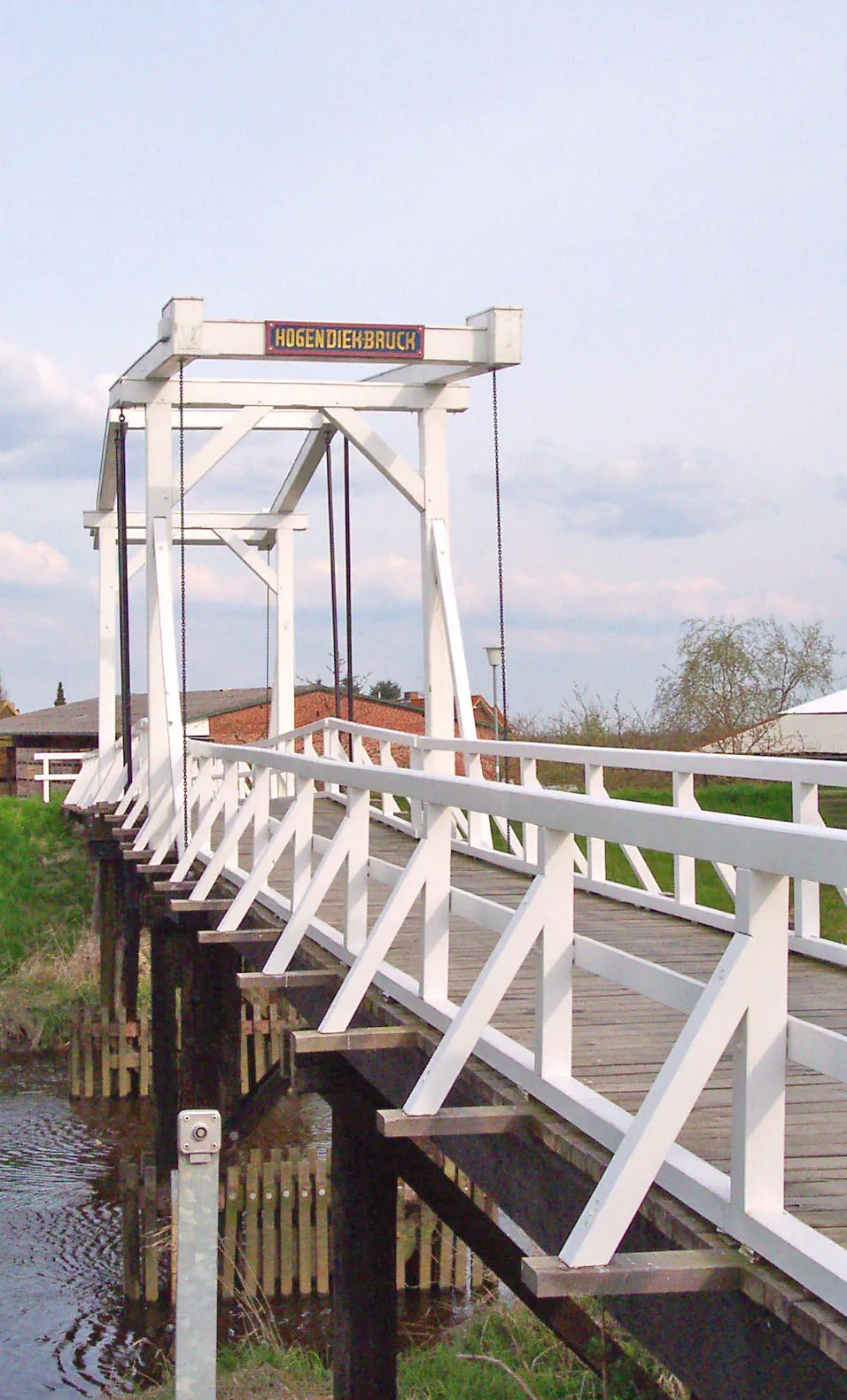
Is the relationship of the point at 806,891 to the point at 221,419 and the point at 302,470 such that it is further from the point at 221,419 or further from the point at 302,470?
the point at 302,470

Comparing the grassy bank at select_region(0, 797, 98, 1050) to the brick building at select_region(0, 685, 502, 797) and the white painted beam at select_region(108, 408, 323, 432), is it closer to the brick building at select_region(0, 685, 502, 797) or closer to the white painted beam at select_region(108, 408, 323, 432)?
the brick building at select_region(0, 685, 502, 797)

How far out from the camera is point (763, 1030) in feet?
9.53

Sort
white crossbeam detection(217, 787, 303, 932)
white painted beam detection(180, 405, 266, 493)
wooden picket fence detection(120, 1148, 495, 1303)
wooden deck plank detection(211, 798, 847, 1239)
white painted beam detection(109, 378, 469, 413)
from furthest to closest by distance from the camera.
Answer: white painted beam detection(109, 378, 469, 413) < white painted beam detection(180, 405, 266, 493) < wooden picket fence detection(120, 1148, 495, 1303) < white crossbeam detection(217, 787, 303, 932) < wooden deck plank detection(211, 798, 847, 1239)

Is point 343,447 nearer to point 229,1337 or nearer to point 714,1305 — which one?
point 229,1337

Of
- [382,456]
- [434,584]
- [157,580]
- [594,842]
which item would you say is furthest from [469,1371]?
[382,456]

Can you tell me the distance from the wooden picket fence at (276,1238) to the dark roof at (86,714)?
879 inches

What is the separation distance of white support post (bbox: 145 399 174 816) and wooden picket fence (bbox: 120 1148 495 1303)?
2912mm

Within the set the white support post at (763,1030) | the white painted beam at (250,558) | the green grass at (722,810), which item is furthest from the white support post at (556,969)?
the green grass at (722,810)

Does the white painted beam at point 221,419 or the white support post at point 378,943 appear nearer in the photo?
the white support post at point 378,943

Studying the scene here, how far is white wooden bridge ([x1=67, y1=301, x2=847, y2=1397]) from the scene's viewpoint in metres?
2.90

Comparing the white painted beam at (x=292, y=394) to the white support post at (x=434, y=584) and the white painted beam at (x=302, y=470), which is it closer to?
the white support post at (x=434, y=584)

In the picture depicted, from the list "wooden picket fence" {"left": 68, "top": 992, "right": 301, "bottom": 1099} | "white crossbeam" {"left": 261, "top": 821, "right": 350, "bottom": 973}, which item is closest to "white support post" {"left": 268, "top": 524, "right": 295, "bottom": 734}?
"wooden picket fence" {"left": 68, "top": 992, "right": 301, "bottom": 1099}

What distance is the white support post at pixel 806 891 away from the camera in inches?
262

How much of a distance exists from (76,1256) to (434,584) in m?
6.62
